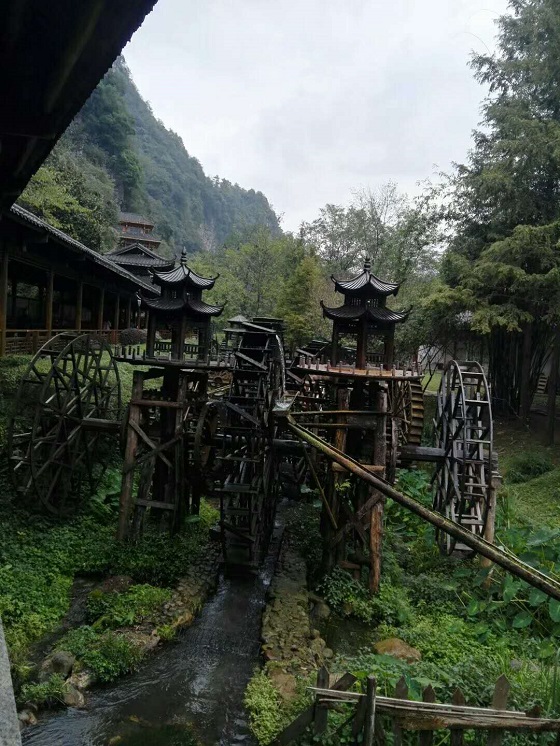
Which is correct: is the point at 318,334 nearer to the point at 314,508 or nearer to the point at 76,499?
the point at 314,508

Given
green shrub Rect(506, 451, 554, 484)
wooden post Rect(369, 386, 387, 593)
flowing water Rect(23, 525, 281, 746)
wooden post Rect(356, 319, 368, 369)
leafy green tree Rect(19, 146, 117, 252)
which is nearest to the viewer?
flowing water Rect(23, 525, 281, 746)

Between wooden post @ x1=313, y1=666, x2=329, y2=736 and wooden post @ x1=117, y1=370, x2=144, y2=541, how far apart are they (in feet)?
24.5

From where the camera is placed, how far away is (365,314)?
39.1ft

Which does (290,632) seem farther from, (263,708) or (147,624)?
(147,624)

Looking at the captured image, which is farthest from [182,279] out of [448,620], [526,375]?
[526,375]

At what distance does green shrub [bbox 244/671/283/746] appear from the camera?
658 cm

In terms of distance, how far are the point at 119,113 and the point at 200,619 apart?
59.1 m

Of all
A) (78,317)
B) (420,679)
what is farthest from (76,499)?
(78,317)

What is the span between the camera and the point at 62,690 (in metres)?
7.39

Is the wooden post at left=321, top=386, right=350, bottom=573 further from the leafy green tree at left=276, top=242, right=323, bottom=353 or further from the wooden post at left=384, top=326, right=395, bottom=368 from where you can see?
the leafy green tree at left=276, top=242, right=323, bottom=353

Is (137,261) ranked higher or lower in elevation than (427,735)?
higher

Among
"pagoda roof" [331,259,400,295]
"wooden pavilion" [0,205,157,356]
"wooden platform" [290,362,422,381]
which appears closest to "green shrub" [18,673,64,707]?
"wooden platform" [290,362,422,381]

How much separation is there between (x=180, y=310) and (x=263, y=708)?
8.50 meters

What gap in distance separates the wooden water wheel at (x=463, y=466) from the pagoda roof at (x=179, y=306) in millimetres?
6268
